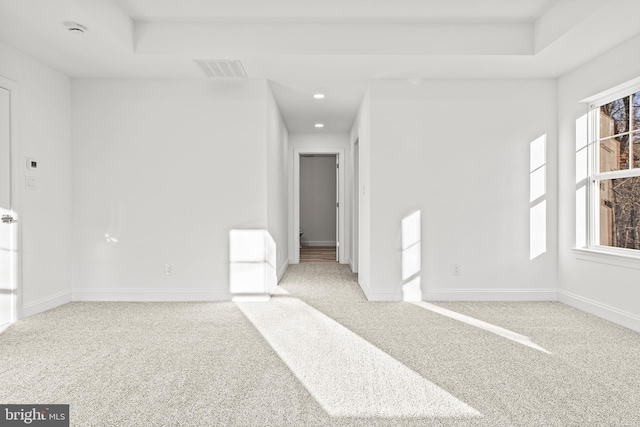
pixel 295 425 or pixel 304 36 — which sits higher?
pixel 304 36

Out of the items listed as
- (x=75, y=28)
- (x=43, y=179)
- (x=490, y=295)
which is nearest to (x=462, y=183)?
(x=490, y=295)

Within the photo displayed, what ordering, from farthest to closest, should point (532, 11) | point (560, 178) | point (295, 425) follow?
point (560, 178) < point (532, 11) < point (295, 425)

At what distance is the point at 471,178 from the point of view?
447cm

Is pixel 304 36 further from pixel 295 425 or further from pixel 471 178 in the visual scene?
pixel 295 425

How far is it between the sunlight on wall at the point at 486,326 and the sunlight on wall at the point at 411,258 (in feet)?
0.53

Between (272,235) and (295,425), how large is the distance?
3.18m

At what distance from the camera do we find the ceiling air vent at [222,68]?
154 inches

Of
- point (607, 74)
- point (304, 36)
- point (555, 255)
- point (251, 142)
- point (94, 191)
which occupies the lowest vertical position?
point (555, 255)

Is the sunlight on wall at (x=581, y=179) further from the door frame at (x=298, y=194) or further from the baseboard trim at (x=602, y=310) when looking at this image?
the door frame at (x=298, y=194)

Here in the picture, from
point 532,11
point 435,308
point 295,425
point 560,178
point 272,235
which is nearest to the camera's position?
point 295,425

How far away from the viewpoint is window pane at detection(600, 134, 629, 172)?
12.2ft

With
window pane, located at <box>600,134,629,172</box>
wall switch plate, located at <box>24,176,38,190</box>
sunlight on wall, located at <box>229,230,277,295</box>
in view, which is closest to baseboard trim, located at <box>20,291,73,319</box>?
wall switch plate, located at <box>24,176,38,190</box>

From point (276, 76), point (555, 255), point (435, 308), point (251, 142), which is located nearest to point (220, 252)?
point (251, 142)

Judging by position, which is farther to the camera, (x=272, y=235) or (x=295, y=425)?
Result: (x=272, y=235)
